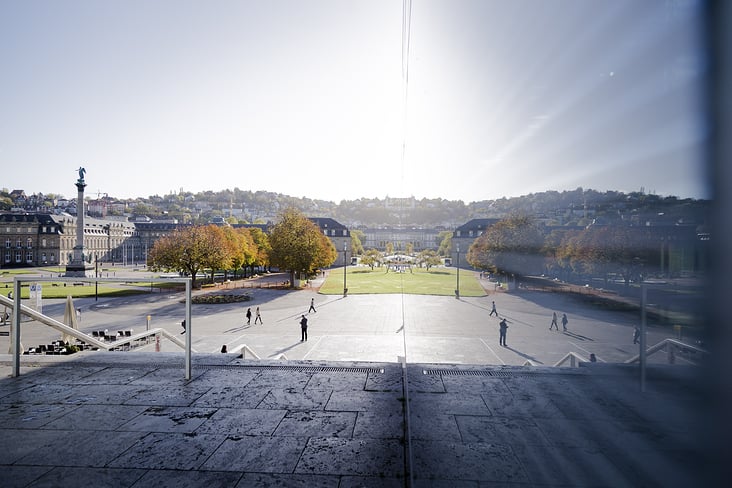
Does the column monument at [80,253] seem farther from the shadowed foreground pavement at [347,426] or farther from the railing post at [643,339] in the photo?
the railing post at [643,339]

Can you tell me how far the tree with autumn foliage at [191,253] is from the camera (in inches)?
1072

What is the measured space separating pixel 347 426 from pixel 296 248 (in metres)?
28.6

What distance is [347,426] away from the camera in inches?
123

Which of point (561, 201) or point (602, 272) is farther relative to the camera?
point (561, 201)

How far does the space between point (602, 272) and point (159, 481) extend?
271cm

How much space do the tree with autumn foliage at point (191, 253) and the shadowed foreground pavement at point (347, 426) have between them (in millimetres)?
23370

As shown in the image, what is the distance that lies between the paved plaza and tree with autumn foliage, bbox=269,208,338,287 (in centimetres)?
2562

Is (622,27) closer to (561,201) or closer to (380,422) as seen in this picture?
(561,201)


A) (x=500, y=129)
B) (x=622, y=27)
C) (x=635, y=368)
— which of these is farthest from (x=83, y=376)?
(x=622, y=27)

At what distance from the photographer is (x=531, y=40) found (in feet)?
6.47

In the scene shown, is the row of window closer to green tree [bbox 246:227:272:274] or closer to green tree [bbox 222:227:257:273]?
green tree [bbox 246:227:272:274]

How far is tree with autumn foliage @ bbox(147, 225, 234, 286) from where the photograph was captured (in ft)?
89.3

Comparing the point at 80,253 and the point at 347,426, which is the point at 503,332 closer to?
the point at 347,426

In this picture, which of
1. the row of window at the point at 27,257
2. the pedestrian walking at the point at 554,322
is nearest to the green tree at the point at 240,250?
the pedestrian walking at the point at 554,322
